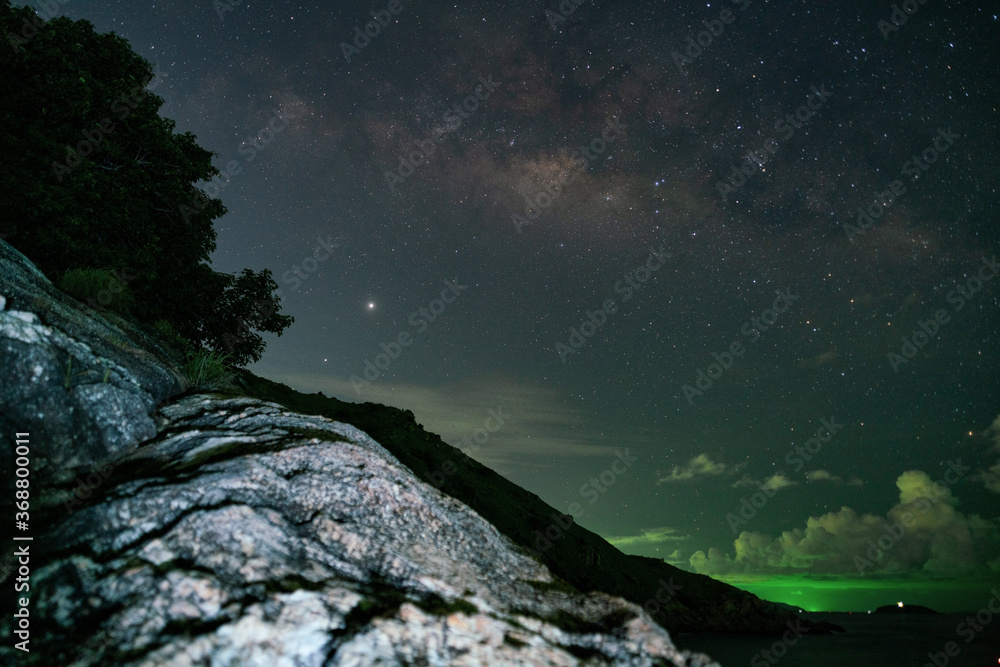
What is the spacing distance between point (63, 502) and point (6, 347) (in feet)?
6.35

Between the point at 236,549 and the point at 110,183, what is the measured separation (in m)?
16.2

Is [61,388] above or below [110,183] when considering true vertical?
below

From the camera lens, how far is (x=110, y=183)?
50.9 feet

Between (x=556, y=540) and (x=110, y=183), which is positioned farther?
(x=556, y=540)

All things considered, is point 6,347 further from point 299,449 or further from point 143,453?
point 299,449

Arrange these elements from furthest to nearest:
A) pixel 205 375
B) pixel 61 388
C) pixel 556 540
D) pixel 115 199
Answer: pixel 556 540, pixel 115 199, pixel 205 375, pixel 61 388

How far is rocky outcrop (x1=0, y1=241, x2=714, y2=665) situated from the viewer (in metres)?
3.52

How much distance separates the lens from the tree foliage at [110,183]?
1355 centimetres

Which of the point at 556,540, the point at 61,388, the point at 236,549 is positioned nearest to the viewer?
the point at 236,549

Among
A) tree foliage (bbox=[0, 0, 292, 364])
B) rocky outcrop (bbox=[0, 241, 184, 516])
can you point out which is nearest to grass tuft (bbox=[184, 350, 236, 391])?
rocky outcrop (bbox=[0, 241, 184, 516])

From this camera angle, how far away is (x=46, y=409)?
214 inches

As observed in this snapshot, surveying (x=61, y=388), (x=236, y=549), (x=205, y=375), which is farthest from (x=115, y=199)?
(x=236, y=549)

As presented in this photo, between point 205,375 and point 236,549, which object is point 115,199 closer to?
point 205,375

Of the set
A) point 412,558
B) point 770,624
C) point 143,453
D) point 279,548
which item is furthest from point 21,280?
point 770,624
